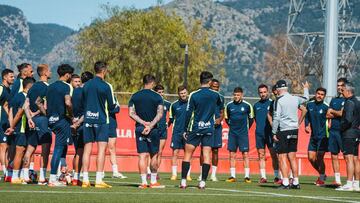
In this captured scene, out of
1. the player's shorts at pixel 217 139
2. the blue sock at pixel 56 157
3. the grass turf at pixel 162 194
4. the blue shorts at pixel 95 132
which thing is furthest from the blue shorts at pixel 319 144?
the blue sock at pixel 56 157

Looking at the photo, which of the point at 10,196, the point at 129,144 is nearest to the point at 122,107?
the point at 129,144

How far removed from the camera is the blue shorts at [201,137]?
2250cm

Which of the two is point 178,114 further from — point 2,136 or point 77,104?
point 77,104

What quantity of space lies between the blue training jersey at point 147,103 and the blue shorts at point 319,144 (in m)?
6.99

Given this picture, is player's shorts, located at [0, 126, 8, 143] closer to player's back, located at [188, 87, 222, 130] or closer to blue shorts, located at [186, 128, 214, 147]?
blue shorts, located at [186, 128, 214, 147]

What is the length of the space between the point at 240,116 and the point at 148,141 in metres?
7.24

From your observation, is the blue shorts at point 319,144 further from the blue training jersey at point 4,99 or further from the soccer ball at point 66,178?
the blue training jersey at point 4,99

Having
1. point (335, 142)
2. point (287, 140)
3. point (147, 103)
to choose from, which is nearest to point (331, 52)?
point (335, 142)

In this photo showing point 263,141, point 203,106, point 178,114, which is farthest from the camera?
point 178,114

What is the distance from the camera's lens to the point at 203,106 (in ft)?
73.4

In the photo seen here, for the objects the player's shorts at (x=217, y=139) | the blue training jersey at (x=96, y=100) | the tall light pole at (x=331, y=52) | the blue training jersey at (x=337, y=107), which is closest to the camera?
the blue training jersey at (x=96, y=100)

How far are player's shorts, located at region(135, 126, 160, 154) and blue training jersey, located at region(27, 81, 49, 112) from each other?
2.19 metres

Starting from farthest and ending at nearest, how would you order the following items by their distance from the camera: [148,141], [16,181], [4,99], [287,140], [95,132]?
[4,99] < [287,140] < [16,181] < [148,141] < [95,132]

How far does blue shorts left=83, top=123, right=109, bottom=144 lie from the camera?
22.1 m
